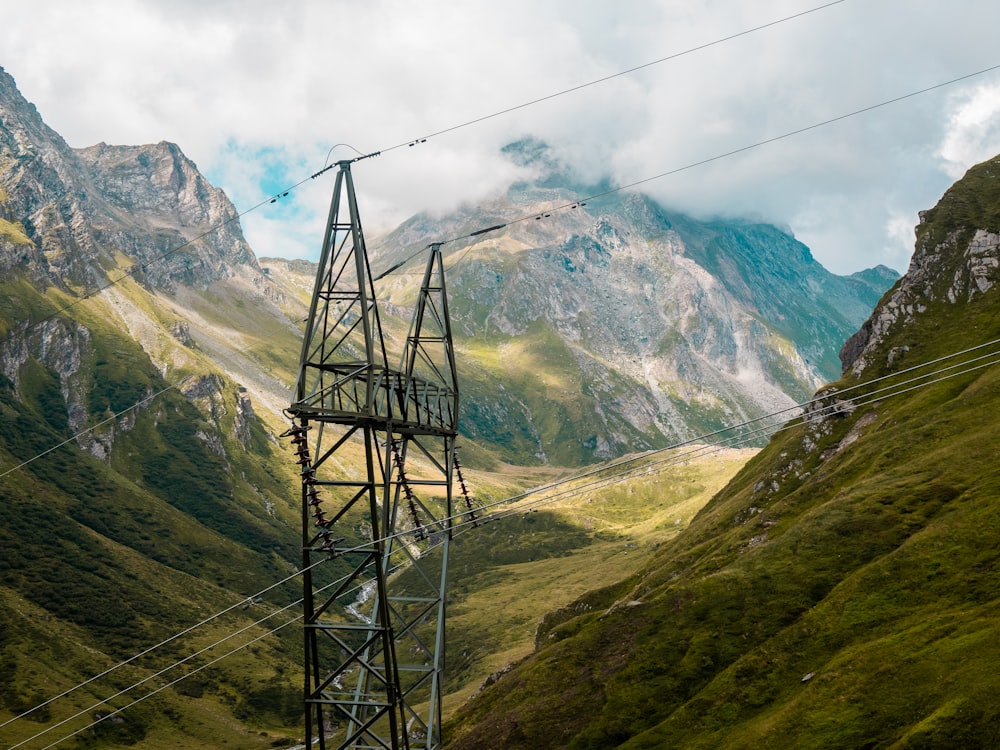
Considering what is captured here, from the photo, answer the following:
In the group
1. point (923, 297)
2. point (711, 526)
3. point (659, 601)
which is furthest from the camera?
point (923, 297)

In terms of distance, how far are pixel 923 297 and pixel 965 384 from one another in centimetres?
4558

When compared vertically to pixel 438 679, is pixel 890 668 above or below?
below

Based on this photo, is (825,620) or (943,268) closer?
(825,620)

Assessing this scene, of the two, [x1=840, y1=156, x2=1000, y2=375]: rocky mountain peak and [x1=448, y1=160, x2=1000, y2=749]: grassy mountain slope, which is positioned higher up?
[x1=840, y1=156, x2=1000, y2=375]: rocky mountain peak

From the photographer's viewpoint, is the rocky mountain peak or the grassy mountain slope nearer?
the grassy mountain slope

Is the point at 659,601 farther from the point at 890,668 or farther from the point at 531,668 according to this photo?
the point at 890,668

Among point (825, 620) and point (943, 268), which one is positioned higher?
point (943, 268)

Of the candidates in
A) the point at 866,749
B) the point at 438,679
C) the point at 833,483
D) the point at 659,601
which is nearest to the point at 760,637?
the point at 659,601

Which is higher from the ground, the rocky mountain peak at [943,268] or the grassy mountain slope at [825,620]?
the rocky mountain peak at [943,268]

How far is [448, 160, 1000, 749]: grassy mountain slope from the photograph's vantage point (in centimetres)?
5975

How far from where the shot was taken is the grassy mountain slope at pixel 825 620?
5975cm

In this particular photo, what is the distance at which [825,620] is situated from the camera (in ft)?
260

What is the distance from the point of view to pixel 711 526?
487ft

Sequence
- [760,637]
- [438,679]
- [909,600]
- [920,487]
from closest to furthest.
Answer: [438,679], [909,600], [760,637], [920,487]
